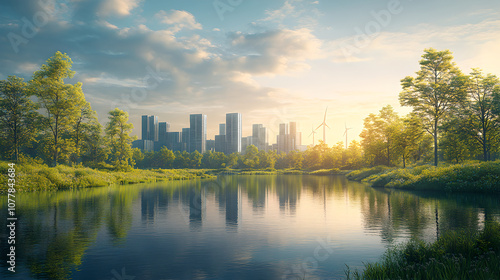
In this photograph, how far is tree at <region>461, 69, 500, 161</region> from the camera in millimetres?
45969

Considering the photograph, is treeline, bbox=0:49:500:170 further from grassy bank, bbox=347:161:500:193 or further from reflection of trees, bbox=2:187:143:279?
reflection of trees, bbox=2:187:143:279

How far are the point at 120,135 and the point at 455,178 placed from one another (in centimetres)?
6061

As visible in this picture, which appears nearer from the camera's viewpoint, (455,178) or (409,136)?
(455,178)

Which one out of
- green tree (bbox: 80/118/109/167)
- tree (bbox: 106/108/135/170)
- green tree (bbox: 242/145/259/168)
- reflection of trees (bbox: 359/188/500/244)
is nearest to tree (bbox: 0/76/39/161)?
green tree (bbox: 80/118/109/167)

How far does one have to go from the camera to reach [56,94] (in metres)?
47.1

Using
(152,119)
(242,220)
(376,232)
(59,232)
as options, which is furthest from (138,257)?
(152,119)

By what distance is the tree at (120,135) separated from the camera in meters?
63.9

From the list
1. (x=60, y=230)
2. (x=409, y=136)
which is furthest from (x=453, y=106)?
(x=60, y=230)

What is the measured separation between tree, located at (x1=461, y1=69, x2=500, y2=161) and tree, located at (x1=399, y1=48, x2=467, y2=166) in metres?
2.04

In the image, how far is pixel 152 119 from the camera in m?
193

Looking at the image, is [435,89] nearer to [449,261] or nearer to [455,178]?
[455,178]

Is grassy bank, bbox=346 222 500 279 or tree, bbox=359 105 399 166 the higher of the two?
tree, bbox=359 105 399 166

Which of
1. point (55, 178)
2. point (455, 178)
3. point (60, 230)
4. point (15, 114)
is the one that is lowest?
point (60, 230)

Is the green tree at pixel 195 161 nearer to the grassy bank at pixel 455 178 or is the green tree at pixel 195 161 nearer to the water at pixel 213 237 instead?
the grassy bank at pixel 455 178
